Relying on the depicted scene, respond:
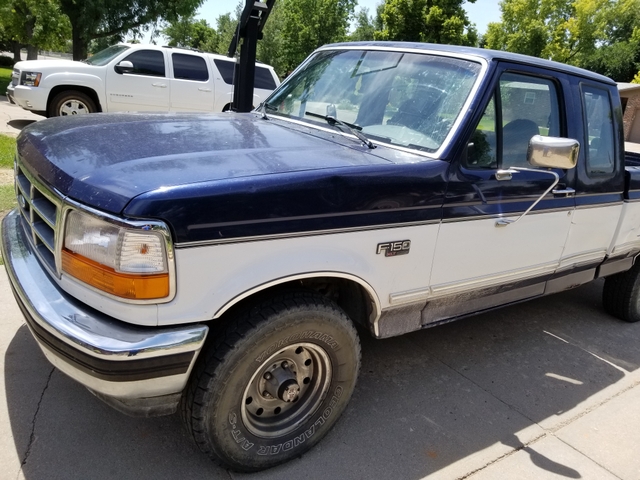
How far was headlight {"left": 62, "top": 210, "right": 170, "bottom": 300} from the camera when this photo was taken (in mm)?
1935

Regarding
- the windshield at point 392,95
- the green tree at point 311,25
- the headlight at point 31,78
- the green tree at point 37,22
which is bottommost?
the headlight at point 31,78

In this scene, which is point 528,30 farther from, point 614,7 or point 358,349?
point 358,349

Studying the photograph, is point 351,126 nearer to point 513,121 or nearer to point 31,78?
point 513,121

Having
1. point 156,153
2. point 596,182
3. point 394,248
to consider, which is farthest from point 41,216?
point 596,182

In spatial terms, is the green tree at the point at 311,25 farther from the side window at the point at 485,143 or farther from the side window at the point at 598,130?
the side window at the point at 485,143

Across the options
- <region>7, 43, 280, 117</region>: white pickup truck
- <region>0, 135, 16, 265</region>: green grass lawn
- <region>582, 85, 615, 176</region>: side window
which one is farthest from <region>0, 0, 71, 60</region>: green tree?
<region>582, 85, 615, 176</region>: side window

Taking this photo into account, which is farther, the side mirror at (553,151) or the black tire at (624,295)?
the black tire at (624,295)

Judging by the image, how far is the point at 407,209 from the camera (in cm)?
255

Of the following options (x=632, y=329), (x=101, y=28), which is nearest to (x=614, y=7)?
(x=101, y=28)

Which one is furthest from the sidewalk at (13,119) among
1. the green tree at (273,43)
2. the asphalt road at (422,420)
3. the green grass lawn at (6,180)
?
the green tree at (273,43)

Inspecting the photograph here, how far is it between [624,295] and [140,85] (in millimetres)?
9114

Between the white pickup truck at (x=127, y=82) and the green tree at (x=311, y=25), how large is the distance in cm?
2716

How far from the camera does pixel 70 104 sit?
987cm

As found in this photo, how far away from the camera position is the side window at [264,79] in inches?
456
